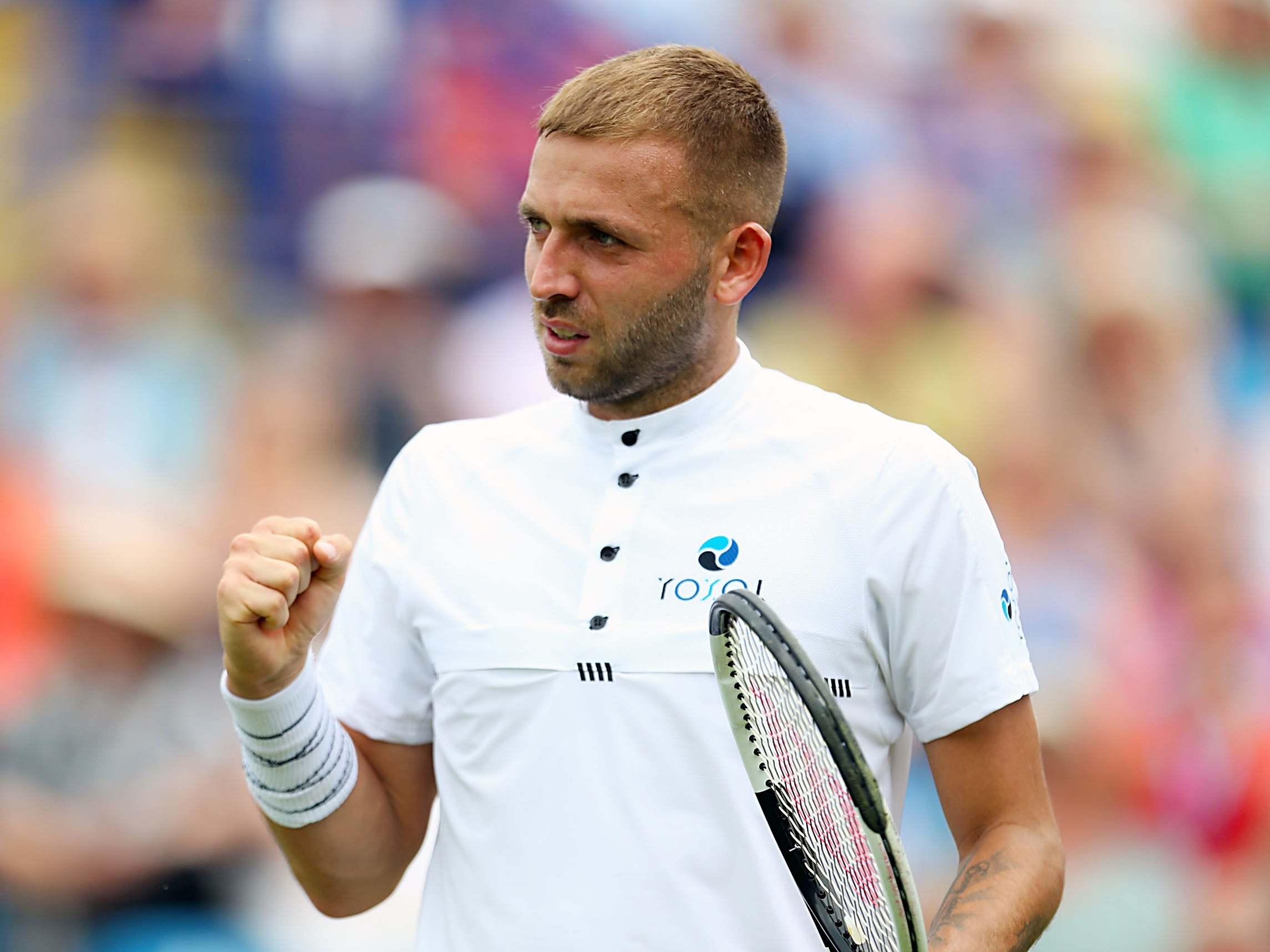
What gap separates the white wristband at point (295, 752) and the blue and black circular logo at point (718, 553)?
60 centimetres

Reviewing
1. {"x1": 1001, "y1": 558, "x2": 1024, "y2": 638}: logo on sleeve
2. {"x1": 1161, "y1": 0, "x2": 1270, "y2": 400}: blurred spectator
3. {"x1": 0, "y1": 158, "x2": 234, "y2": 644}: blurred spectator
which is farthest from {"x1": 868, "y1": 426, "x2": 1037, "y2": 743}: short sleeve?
{"x1": 1161, "y1": 0, "x2": 1270, "y2": 400}: blurred spectator

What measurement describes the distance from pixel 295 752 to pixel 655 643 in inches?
21.9

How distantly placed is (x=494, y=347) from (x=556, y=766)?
2.75m

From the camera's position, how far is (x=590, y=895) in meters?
2.18

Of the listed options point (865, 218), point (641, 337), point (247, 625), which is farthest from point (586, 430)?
point (865, 218)

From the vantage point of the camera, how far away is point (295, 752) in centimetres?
231

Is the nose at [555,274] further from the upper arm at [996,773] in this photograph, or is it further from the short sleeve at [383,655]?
the upper arm at [996,773]

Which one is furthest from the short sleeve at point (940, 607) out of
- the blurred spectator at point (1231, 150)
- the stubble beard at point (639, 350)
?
the blurred spectator at point (1231, 150)

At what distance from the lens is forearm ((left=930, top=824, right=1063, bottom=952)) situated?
209cm

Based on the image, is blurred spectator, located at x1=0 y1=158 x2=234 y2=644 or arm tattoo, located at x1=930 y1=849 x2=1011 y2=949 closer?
arm tattoo, located at x1=930 y1=849 x2=1011 y2=949

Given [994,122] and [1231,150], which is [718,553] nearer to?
[994,122]

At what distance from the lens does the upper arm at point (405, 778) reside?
8.29 ft

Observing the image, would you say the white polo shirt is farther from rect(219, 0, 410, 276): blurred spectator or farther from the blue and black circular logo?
rect(219, 0, 410, 276): blurred spectator

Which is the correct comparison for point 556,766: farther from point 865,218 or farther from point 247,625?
point 865,218
